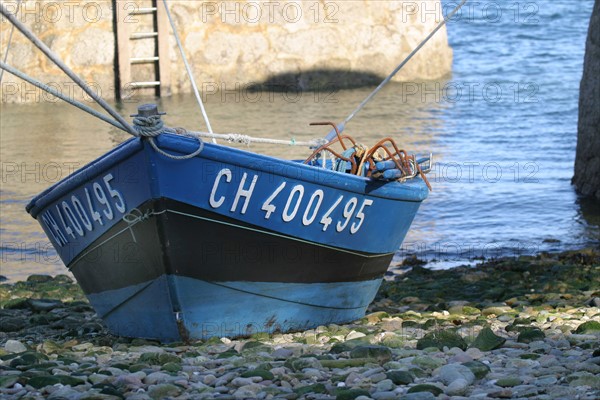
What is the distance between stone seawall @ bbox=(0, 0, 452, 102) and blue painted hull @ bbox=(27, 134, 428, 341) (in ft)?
39.6

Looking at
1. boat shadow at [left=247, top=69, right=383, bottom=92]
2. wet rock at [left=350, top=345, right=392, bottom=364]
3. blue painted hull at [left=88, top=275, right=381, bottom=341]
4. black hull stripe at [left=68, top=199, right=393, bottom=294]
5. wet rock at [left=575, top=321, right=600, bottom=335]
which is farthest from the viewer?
boat shadow at [left=247, top=69, right=383, bottom=92]

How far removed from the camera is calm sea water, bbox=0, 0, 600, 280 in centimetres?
1124

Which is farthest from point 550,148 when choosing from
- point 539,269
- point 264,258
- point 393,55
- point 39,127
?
point 264,258

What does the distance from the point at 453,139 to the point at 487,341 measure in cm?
1099

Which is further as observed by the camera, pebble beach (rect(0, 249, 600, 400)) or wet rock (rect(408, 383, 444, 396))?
pebble beach (rect(0, 249, 600, 400))

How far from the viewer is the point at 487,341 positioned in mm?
5609

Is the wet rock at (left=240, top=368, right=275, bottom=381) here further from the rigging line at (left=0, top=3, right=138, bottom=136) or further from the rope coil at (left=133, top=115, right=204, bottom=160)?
the rigging line at (left=0, top=3, right=138, bottom=136)

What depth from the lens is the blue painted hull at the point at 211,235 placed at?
19.3 ft

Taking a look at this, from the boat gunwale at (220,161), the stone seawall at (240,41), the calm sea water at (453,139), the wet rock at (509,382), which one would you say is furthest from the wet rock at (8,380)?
the stone seawall at (240,41)

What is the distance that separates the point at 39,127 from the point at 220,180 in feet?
40.0

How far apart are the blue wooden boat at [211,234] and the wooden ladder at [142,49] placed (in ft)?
39.7

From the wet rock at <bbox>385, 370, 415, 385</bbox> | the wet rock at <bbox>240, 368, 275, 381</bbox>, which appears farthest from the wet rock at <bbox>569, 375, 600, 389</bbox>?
the wet rock at <bbox>240, 368, 275, 381</bbox>

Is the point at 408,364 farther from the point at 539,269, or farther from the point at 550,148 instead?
the point at 550,148

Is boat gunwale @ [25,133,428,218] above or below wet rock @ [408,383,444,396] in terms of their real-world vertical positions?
above
